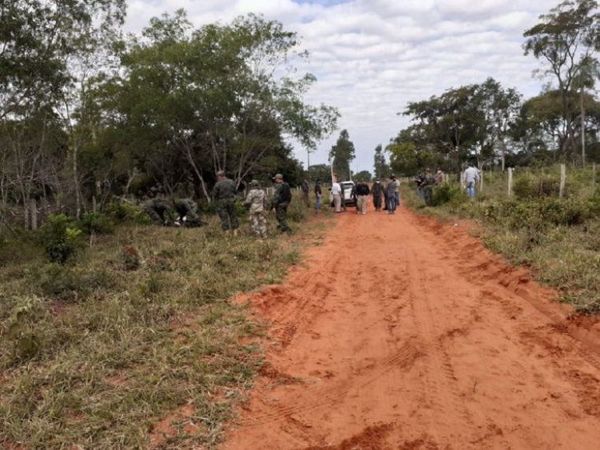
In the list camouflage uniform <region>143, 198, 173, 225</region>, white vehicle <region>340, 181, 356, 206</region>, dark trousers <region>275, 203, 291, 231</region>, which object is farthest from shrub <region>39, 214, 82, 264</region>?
white vehicle <region>340, 181, 356, 206</region>

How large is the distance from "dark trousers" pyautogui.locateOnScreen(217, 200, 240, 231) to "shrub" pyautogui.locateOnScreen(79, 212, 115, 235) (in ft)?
12.0

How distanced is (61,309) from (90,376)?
92.1 inches

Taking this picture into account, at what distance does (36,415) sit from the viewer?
4195 millimetres

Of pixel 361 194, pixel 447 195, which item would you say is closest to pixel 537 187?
pixel 447 195

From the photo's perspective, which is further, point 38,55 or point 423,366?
point 38,55

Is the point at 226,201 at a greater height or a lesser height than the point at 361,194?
greater

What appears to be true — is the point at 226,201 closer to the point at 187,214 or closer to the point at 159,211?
the point at 187,214

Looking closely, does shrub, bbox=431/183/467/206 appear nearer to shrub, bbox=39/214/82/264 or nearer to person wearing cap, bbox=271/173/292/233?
person wearing cap, bbox=271/173/292/233

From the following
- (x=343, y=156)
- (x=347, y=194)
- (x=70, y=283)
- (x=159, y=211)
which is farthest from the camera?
(x=343, y=156)

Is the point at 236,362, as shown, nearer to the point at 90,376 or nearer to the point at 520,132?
the point at 90,376

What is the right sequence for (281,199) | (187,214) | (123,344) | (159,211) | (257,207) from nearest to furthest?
(123,344) → (257,207) → (281,199) → (187,214) → (159,211)

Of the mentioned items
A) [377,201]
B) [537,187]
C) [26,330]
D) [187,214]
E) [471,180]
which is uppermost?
[471,180]

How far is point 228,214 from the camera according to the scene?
13812mm

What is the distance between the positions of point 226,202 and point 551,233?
7.60m
